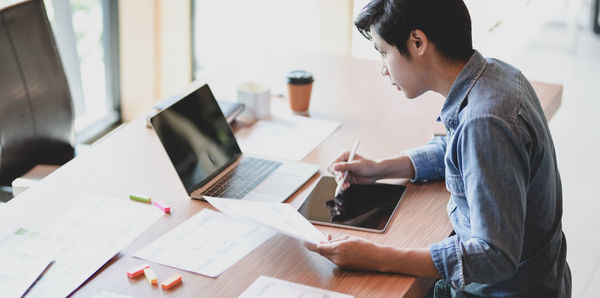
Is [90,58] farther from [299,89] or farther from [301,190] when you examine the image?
[301,190]

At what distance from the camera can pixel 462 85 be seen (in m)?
1.60

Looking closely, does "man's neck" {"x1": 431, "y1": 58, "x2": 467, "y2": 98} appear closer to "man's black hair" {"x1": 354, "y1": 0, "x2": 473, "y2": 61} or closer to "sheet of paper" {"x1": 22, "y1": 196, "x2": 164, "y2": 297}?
"man's black hair" {"x1": 354, "y1": 0, "x2": 473, "y2": 61}

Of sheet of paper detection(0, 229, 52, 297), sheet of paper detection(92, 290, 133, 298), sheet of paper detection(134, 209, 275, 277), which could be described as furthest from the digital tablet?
sheet of paper detection(0, 229, 52, 297)

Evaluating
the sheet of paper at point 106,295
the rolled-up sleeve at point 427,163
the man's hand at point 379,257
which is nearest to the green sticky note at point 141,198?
the sheet of paper at point 106,295

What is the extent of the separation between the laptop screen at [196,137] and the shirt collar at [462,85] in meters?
0.66

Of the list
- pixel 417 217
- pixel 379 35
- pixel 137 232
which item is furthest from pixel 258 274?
pixel 379 35

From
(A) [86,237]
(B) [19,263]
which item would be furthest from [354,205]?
(B) [19,263]

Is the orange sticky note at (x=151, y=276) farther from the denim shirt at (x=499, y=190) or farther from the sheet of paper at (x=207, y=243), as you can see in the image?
the denim shirt at (x=499, y=190)

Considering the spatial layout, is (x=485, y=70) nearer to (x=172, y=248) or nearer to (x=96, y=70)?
(x=172, y=248)

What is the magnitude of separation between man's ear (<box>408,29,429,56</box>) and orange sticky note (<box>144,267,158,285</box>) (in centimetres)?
69

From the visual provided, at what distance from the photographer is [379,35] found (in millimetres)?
1635

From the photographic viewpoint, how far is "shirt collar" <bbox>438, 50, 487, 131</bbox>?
5.21 ft

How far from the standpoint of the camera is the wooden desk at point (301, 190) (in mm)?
1557

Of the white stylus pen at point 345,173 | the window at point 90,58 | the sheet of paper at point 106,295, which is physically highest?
the white stylus pen at point 345,173
